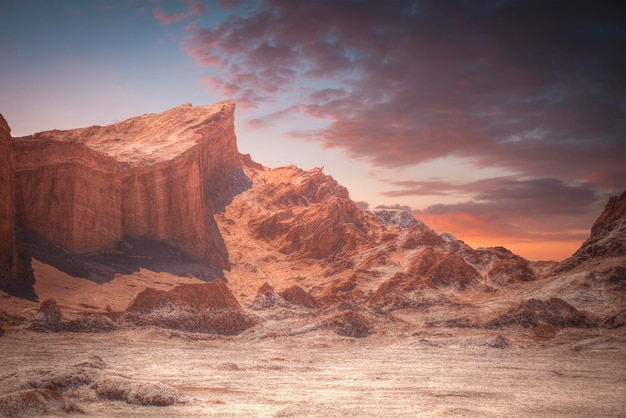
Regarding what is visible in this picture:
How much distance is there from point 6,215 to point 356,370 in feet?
85.8

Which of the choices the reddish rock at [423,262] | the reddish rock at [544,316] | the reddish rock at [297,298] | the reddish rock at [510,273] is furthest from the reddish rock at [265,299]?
the reddish rock at [510,273]

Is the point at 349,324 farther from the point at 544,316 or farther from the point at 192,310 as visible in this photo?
the point at 544,316

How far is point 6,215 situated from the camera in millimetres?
38125

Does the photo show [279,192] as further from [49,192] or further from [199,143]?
[49,192]

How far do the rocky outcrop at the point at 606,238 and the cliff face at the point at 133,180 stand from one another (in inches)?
1328

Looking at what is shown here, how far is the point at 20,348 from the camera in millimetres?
26781

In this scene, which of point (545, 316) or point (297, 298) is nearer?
point (545, 316)

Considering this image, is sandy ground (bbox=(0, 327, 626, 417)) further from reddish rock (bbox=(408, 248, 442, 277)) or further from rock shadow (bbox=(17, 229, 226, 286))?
reddish rock (bbox=(408, 248, 442, 277))

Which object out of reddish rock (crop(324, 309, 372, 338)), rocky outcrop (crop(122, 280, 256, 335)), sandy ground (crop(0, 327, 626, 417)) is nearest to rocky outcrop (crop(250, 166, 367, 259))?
rocky outcrop (crop(122, 280, 256, 335))

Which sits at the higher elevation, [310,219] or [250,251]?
[310,219]

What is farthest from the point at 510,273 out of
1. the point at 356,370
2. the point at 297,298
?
the point at 356,370

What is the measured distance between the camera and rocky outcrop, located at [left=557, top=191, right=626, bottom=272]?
47.4 metres

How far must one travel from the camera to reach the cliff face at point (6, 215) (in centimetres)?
3728

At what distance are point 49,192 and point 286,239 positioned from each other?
2896 cm
